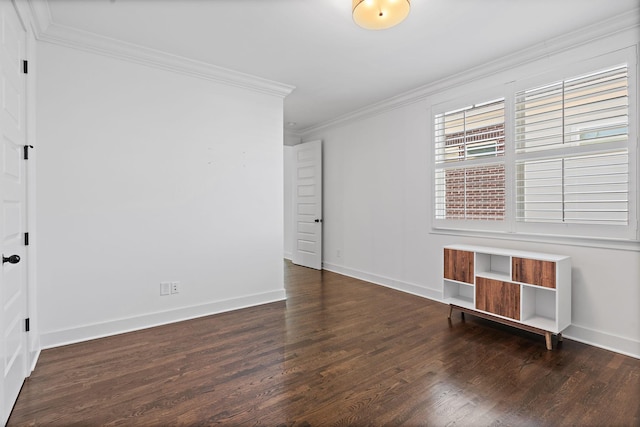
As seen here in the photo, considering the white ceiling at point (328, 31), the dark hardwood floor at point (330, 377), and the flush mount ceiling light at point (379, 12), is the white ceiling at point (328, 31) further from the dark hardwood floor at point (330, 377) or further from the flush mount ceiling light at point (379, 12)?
the dark hardwood floor at point (330, 377)

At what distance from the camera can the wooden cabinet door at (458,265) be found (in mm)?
3369

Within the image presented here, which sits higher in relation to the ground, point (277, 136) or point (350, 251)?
point (277, 136)

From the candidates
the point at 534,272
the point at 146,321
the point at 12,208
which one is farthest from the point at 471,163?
the point at 12,208

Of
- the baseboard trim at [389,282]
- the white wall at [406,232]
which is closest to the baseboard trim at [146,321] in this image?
the baseboard trim at [389,282]

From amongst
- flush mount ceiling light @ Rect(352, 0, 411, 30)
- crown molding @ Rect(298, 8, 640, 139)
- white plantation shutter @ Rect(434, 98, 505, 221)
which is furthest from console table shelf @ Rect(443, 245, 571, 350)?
flush mount ceiling light @ Rect(352, 0, 411, 30)

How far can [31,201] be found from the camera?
2.56m

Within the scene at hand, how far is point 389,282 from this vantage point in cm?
482

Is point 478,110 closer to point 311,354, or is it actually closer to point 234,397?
point 311,354

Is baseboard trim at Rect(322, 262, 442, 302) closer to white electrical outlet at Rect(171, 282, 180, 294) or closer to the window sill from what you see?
the window sill

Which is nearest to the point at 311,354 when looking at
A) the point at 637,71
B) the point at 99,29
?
the point at 99,29

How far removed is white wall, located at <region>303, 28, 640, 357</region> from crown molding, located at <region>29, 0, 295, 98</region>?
163cm

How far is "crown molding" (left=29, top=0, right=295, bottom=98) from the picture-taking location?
268 cm

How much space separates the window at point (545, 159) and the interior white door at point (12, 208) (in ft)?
12.9

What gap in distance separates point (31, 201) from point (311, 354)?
2458 mm
